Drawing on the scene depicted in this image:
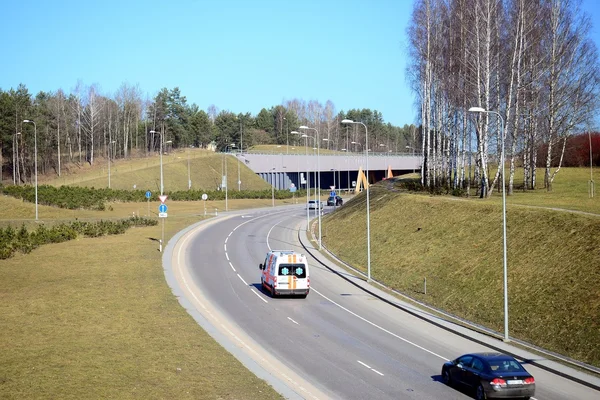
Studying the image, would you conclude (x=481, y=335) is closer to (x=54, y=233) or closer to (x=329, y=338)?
(x=329, y=338)

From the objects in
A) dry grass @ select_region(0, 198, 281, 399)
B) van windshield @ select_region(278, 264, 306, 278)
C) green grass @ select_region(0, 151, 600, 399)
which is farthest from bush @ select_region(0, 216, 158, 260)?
van windshield @ select_region(278, 264, 306, 278)

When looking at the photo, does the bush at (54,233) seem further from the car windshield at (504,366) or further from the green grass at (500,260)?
the car windshield at (504,366)

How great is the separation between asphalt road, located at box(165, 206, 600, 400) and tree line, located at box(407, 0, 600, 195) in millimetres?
18727

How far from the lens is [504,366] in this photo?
17.6 m

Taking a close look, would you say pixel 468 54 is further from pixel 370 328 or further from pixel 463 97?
pixel 370 328

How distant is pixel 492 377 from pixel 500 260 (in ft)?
52.6

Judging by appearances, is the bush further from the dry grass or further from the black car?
the black car

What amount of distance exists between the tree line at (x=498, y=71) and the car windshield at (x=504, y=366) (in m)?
27.6

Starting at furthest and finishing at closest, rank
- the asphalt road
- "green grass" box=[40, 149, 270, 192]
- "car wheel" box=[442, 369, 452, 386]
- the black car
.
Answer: "green grass" box=[40, 149, 270, 192] < "car wheel" box=[442, 369, 452, 386] < the asphalt road < the black car

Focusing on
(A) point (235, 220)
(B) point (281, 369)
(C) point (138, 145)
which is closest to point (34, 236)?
(A) point (235, 220)

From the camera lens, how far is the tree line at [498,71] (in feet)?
151

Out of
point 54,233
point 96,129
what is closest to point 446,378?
point 54,233

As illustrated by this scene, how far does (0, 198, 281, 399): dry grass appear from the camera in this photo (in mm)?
17125

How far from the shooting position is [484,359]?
17.9m
